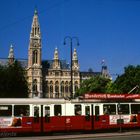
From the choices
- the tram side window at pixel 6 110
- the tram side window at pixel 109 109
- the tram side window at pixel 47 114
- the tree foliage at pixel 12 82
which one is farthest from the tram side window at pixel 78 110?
the tree foliage at pixel 12 82

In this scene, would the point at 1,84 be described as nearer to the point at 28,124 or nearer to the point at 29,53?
the point at 28,124

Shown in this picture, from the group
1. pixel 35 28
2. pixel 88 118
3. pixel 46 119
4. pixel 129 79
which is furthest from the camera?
pixel 35 28

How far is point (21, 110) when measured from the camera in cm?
3541

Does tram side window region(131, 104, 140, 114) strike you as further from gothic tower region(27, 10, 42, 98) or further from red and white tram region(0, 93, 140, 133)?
gothic tower region(27, 10, 42, 98)

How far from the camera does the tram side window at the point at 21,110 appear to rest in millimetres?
35119

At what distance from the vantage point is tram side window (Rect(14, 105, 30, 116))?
35.1 meters

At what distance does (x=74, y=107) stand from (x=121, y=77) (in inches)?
2435

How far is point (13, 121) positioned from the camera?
3488cm

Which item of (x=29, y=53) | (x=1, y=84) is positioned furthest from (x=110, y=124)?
(x=29, y=53)

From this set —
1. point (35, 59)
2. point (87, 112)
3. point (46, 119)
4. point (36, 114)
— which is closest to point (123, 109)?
point (87, 112)

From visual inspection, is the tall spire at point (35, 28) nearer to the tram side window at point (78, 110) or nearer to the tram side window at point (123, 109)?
the tram side window at point (123, 109)

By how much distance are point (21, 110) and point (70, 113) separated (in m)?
4.20

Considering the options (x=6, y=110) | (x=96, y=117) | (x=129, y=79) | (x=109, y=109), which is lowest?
(x=96, y=117)

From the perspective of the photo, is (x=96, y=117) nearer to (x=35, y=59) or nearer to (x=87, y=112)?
(x=87, y=112)
